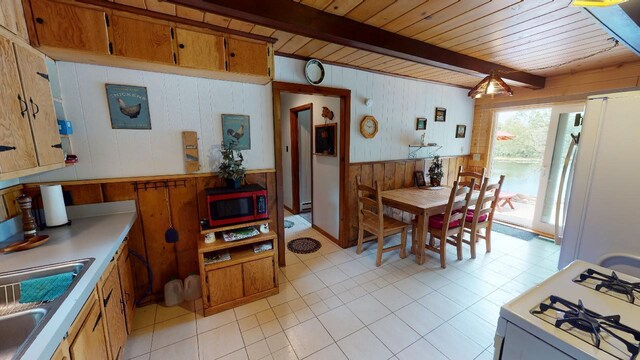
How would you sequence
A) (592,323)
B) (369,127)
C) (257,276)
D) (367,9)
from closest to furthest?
(592,323)
(367,9)
(257,276)
(369,127)

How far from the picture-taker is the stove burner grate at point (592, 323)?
2.57ft

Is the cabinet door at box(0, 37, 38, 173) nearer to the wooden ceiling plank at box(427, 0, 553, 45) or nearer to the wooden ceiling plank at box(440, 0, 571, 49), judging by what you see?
the wooden ceiling plank at box(427, 0, 553, 45)

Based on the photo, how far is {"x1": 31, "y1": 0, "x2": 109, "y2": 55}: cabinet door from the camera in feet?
4.75

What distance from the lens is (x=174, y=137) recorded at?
2104 mm

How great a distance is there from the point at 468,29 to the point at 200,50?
2.15m

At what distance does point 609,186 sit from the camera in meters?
1.58

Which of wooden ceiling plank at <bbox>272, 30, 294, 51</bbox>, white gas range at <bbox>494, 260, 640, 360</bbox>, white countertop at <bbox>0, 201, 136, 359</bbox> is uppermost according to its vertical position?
wooden ceiling plank at <bbox>272, 30, 294, 51</bbox>

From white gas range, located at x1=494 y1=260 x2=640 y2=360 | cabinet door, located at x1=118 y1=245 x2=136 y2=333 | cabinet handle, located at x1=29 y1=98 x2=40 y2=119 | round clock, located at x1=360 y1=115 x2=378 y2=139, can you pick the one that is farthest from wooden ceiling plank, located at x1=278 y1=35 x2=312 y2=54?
white gas range, located at x1=494 y1=260 x2=640 y2=360

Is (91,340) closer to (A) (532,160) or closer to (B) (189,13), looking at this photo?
(B) (189,13)

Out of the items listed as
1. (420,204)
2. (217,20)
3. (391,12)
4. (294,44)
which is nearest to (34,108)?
(217,20)

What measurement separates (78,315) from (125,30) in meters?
1.72

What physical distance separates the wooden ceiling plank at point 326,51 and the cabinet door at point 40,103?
202 centimetres

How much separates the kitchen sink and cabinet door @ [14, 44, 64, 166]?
0.66 m

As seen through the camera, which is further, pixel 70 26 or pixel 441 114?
pixel 441 114
